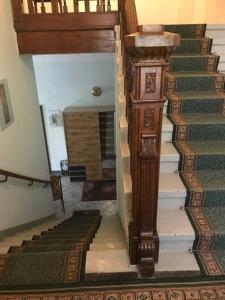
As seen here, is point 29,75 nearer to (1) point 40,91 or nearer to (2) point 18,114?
(2) point 18,114

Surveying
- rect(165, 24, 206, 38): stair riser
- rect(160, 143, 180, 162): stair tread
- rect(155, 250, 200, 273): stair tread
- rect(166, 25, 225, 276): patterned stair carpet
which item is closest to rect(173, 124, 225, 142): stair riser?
rect(166, 25, 225, 276): patterned stair carpet

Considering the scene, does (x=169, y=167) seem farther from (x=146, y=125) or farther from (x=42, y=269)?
(x=42, y=269)

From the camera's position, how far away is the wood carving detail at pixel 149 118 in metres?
1.25

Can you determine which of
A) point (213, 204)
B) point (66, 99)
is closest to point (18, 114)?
point (213, 204)

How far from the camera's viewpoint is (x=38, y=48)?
3.33 metres

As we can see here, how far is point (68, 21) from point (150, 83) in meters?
2.52

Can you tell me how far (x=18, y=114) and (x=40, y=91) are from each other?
2.90 metres

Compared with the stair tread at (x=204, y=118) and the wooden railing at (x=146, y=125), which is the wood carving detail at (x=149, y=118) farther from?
the stair tread at (x=204, y=118)

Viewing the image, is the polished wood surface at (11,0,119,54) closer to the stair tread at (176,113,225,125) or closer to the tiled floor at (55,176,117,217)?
the stair tread at (176,113,225,125)

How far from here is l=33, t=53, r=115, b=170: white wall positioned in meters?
5.57

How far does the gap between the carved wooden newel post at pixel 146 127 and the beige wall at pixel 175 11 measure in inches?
147

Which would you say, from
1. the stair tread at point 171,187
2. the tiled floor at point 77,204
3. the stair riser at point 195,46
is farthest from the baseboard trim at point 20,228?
the stair riser at point 195,46

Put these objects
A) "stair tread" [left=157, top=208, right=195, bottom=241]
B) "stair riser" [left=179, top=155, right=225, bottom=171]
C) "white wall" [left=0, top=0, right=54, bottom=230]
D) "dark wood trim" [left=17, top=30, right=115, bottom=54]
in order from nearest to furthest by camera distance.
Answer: "stair tread" [left=157, top=208, right=195, bottom=241] < "stair riser" [left=179, top=155, right=225, bottom=171] < "white wall" [left=0, top=0, right=54, bottom=230] < "dark wood trim" [left=17, top=30, right=115, bottom=54]

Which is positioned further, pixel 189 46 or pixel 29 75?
pixel 29 75
